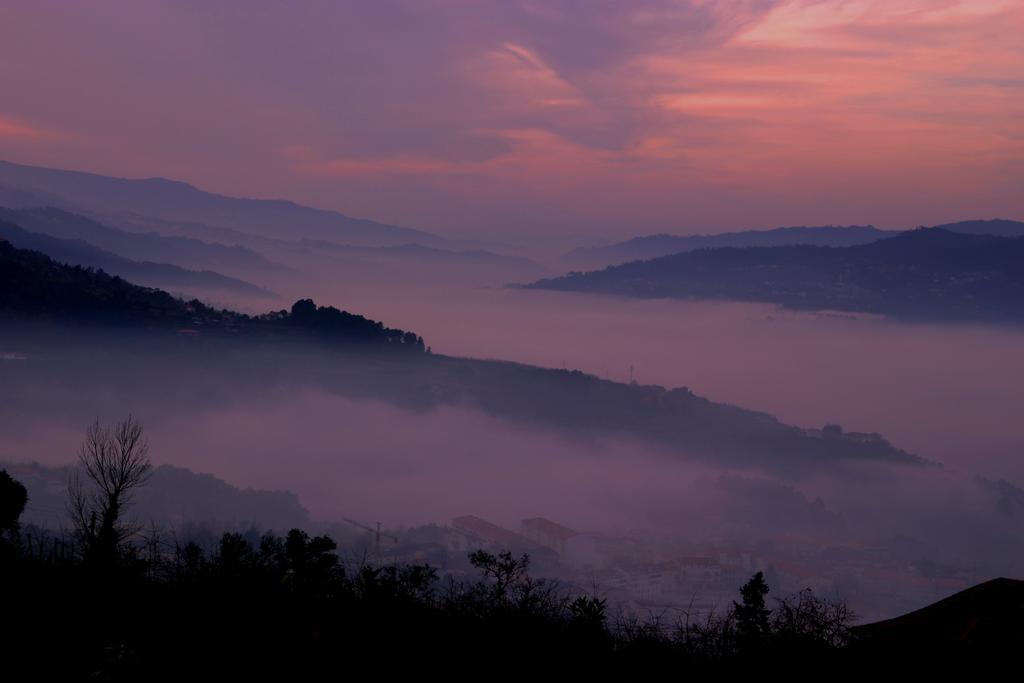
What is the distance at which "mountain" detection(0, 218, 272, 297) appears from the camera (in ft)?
431

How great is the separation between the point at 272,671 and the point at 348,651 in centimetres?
94

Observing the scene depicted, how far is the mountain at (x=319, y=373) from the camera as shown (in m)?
98.8

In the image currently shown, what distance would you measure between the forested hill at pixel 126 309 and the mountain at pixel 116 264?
60.1 ft

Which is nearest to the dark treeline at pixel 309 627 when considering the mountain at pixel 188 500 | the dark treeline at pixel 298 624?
the dark treeline at pixel 298 624

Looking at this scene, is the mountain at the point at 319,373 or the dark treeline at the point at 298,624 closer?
the dark treeline at the point at 298,624

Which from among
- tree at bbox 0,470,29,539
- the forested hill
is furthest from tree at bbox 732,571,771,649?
the forested hill

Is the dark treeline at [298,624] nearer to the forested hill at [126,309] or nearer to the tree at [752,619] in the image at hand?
the tree at [752,619]

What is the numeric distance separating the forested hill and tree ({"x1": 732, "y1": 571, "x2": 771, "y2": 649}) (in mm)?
97065

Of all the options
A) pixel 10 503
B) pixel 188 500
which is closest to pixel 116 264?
pixel 188 500

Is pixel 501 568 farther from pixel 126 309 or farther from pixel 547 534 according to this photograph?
pixel 126 309

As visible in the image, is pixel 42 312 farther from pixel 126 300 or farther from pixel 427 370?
pixel 427 370

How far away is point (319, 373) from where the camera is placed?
121625 mm

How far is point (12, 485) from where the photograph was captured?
13.8m

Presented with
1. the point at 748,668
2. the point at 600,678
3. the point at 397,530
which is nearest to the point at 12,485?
the point at 600,678
